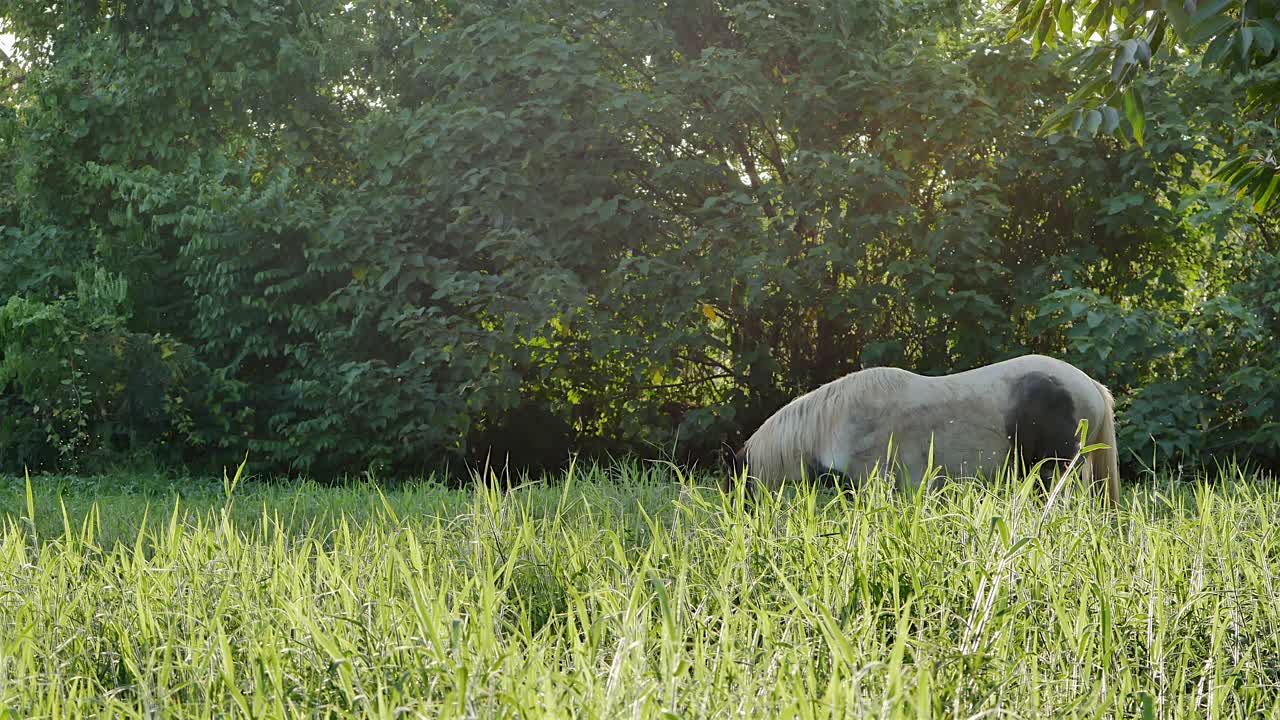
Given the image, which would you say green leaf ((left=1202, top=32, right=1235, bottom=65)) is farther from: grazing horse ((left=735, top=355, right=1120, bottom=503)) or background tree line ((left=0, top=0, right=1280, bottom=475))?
background tree line ((left=0, top=0, right=1280, bottom=475))

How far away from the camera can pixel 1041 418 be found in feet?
16.9

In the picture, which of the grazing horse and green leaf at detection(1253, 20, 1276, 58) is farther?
the grazing horse

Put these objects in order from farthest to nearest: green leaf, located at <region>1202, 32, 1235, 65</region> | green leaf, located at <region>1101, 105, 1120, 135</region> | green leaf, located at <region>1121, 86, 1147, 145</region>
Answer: green leaf, located at <region>1121, 86, 1147, 145</region> < green leaf, located at <region>1101, 105, 1120, 135</region> < green leaf, located at <region>1202, 32, 1235, 65</region>

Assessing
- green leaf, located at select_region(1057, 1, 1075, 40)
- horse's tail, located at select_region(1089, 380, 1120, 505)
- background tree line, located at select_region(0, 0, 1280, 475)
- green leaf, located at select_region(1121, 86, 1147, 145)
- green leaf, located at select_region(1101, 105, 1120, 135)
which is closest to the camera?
green leaf, located at select_region(1101, 105, 1120, 135)

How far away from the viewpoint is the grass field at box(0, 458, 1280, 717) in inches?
82.4

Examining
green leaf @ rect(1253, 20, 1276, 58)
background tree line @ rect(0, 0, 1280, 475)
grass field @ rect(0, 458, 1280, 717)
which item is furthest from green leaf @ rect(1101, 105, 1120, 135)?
background tree line @ rect(0, 0, 1280, 475)

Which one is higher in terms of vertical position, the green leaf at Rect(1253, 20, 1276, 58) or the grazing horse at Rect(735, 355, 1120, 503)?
the green leaf at Rect(1253, 20, 1276, 58)

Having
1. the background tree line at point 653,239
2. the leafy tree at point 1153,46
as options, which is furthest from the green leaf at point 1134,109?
the background tree line at point 653,239

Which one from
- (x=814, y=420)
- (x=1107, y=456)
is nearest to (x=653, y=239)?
(x=814, y=420)

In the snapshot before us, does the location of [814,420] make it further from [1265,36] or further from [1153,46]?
[1265,36]

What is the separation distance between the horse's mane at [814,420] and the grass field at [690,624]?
3.84 ft

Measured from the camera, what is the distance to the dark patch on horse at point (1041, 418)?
5117 millimetres

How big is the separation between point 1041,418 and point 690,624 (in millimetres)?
3111

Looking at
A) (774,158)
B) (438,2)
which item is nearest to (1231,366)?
(774,158)
